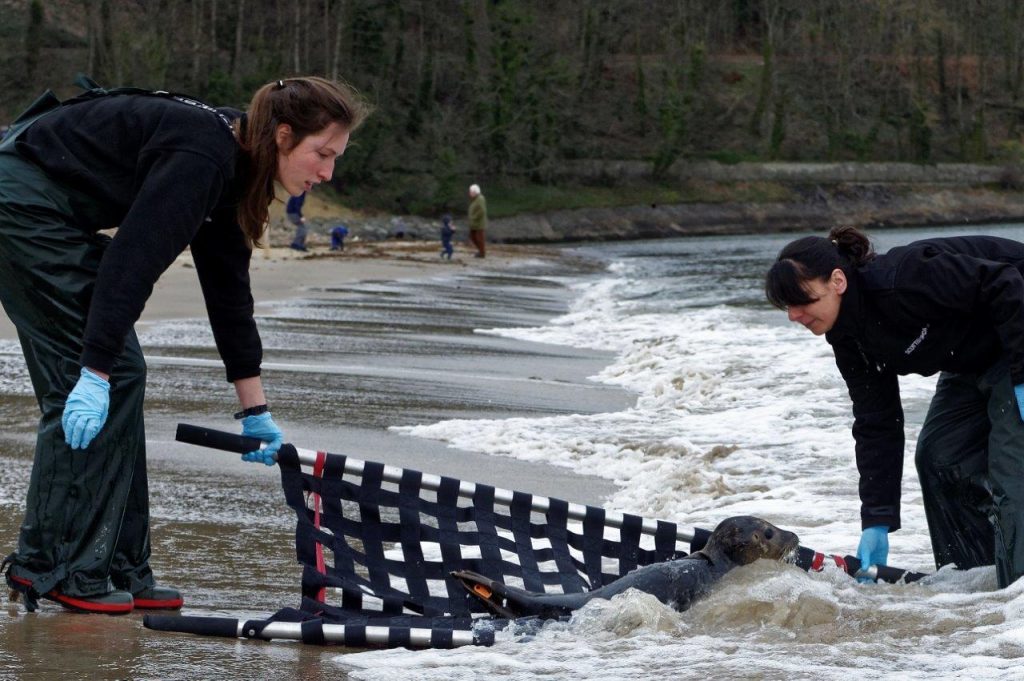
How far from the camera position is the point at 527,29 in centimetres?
6153

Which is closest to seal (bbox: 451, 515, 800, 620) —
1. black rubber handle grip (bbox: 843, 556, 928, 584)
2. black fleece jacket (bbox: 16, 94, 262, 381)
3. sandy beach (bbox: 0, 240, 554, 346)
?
black rubber handle grip (bbox: 843, 556, 928, 584)

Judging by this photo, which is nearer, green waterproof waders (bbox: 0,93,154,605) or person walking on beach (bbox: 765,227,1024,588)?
green waterproof waders (bbox: 0,93,154,605)

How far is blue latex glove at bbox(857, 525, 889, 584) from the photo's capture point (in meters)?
4.38

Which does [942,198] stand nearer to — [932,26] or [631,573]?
[932,26]

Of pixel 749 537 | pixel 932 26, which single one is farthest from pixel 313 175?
pixel 932 26

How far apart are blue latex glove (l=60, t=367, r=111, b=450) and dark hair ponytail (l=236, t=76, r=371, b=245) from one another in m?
0.70

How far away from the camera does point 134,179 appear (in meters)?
3.62

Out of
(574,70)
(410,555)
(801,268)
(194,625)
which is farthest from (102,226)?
(574,70)

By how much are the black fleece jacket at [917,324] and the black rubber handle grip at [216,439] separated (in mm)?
1877

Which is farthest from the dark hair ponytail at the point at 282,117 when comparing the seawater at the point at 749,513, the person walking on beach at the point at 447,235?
the person walking on beach at the point at 447,235

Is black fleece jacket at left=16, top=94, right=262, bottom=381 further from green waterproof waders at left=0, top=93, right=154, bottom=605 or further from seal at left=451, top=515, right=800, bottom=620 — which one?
seal at left=451, top=515, right=800, bottom=620

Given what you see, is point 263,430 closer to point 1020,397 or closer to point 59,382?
point 59,382

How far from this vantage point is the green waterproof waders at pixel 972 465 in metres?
4.11

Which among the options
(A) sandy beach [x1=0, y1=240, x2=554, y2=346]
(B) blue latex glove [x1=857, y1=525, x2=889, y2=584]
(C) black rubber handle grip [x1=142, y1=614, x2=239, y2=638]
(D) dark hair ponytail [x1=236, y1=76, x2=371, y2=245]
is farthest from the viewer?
(A) sandy beach [x1=0, y1=240, x2=554, y2=346]
